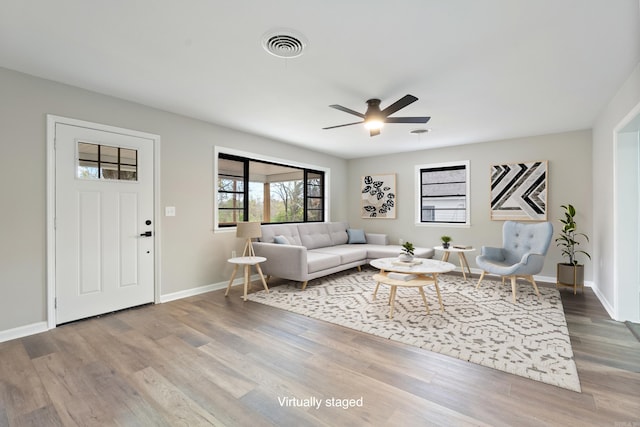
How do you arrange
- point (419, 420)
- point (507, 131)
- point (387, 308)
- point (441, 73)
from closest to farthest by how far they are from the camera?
point (419, 420) → point (441, 73) → point (387, 308) → point (507, 131)

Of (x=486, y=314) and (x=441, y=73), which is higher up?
(x=441, y=73)

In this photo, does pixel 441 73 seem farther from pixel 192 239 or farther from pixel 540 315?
pixel 192 239

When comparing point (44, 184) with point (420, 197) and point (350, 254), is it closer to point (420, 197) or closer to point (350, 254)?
point (350, 254)

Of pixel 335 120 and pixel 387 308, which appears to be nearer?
pixel 387 308

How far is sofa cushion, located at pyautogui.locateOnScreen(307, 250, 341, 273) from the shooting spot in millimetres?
4469

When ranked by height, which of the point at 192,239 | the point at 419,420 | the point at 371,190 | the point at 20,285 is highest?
the point at 371,190

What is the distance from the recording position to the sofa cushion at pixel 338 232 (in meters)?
6.38

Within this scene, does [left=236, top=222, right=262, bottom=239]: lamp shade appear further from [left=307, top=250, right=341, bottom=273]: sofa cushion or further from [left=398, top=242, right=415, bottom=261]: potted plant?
[left=398, top=242, right=415, bottom=261]: potted plant

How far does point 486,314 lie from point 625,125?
2.32 meters

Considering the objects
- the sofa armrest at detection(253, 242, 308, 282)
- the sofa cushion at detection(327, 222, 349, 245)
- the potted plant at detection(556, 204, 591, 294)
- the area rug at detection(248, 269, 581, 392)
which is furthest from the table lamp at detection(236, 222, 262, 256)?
the potted plant at detection(556, 204, 591, 294)

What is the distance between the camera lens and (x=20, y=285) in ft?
9.27

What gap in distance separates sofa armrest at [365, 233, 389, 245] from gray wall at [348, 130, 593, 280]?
340mm

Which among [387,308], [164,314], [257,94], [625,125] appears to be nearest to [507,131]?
[625,125]

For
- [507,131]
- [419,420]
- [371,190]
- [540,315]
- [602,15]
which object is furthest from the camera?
[371,190]
